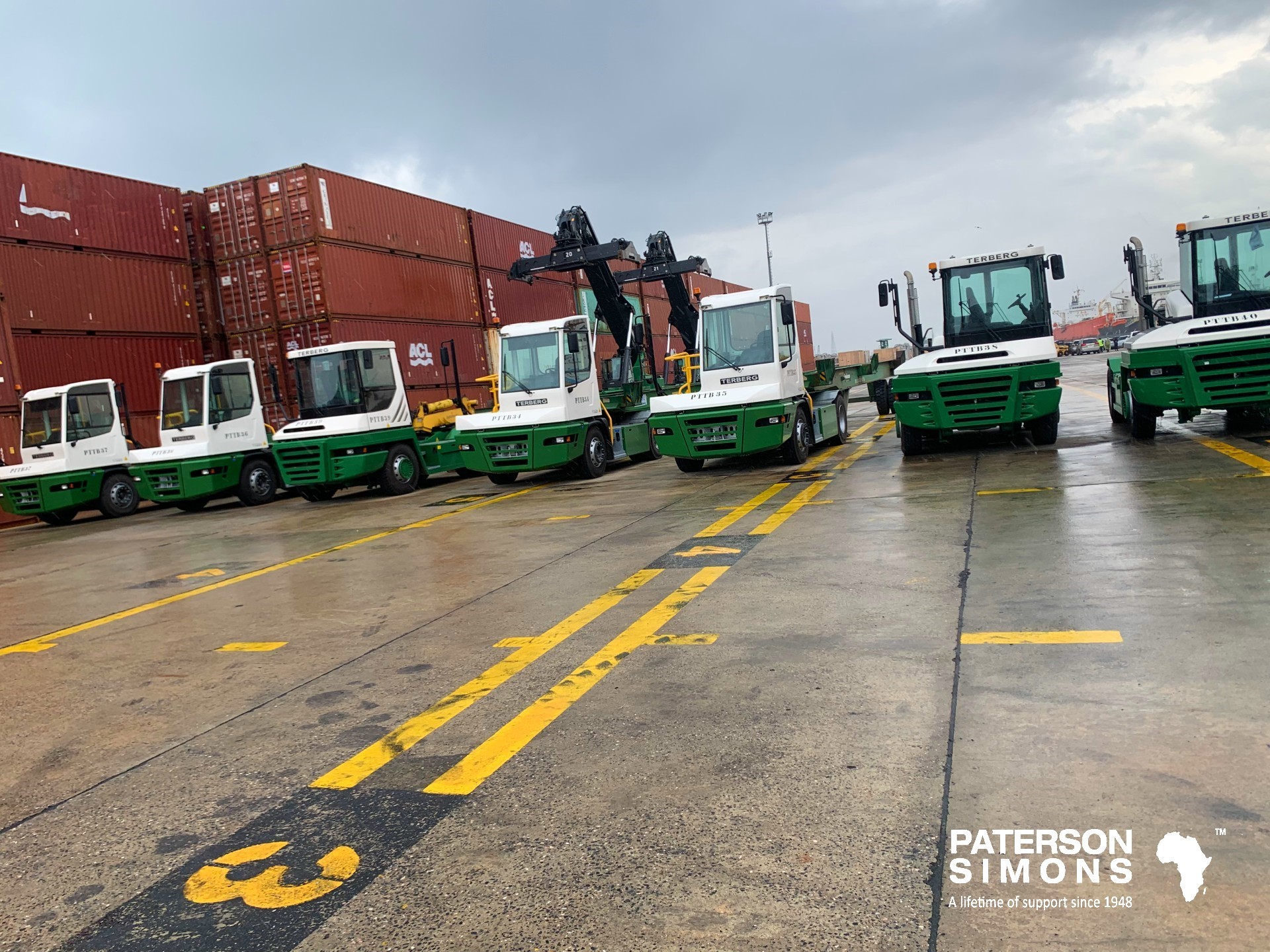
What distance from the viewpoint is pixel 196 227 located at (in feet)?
65.5

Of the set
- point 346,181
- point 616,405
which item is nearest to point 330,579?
point 616,405

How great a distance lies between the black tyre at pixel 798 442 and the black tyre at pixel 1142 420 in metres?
4.39

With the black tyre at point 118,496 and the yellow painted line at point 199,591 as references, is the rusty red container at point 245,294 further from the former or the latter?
the yellow painted line at point 199,591

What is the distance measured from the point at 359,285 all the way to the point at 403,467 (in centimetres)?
576

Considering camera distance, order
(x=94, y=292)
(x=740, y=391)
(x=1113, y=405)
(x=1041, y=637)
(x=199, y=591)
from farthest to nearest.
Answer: (x=94, y=292) → (x=1113, y=405) → (x=740, y=391) → (x=199, y=591) → (x=1041, y=637)

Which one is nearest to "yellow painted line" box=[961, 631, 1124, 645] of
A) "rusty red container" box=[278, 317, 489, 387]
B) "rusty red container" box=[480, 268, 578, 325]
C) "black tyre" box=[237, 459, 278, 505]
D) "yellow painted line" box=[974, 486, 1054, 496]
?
"yellow painted line" box=[974, 486, 1054, 496]

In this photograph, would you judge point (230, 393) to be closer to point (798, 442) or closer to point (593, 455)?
point (593, 455)

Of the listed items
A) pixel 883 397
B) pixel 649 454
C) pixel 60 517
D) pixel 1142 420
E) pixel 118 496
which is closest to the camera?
pixel 1142 420

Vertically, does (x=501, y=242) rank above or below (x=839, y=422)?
above

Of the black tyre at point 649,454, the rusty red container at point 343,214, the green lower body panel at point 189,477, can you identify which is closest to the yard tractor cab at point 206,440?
the green lower body panel at point 189,477

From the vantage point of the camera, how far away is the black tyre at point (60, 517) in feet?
54.1

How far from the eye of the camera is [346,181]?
64.6 feet

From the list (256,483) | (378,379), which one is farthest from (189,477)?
(378,379)

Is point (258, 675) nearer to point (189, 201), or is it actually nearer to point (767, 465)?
point (767, 465)
